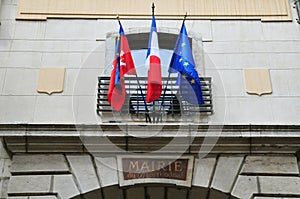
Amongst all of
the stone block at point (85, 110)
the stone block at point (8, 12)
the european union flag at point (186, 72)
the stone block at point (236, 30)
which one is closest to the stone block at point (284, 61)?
the stone block at point (236, 30)

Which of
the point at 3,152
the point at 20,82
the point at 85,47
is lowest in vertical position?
the point at 3,152

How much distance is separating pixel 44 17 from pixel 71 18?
2.00 ft

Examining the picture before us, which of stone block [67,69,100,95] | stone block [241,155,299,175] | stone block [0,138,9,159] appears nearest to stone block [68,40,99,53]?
stone block [67,69,100,95]

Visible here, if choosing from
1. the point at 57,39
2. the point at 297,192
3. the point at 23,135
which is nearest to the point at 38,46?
the point at 57,39

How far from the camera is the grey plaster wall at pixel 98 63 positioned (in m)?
9.30

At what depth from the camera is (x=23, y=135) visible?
8.38 m

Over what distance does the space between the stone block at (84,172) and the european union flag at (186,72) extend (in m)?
2.33

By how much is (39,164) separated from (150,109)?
2.40 metres

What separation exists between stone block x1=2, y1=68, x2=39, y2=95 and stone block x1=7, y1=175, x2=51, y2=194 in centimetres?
194

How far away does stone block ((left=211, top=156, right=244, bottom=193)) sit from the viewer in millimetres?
8320

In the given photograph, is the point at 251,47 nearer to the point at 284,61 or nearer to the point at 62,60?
the point at 284,61

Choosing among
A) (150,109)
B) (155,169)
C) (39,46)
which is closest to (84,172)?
(155,169)

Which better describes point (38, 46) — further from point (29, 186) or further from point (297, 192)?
point (297, 192)

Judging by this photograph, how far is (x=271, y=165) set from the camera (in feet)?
28.0
